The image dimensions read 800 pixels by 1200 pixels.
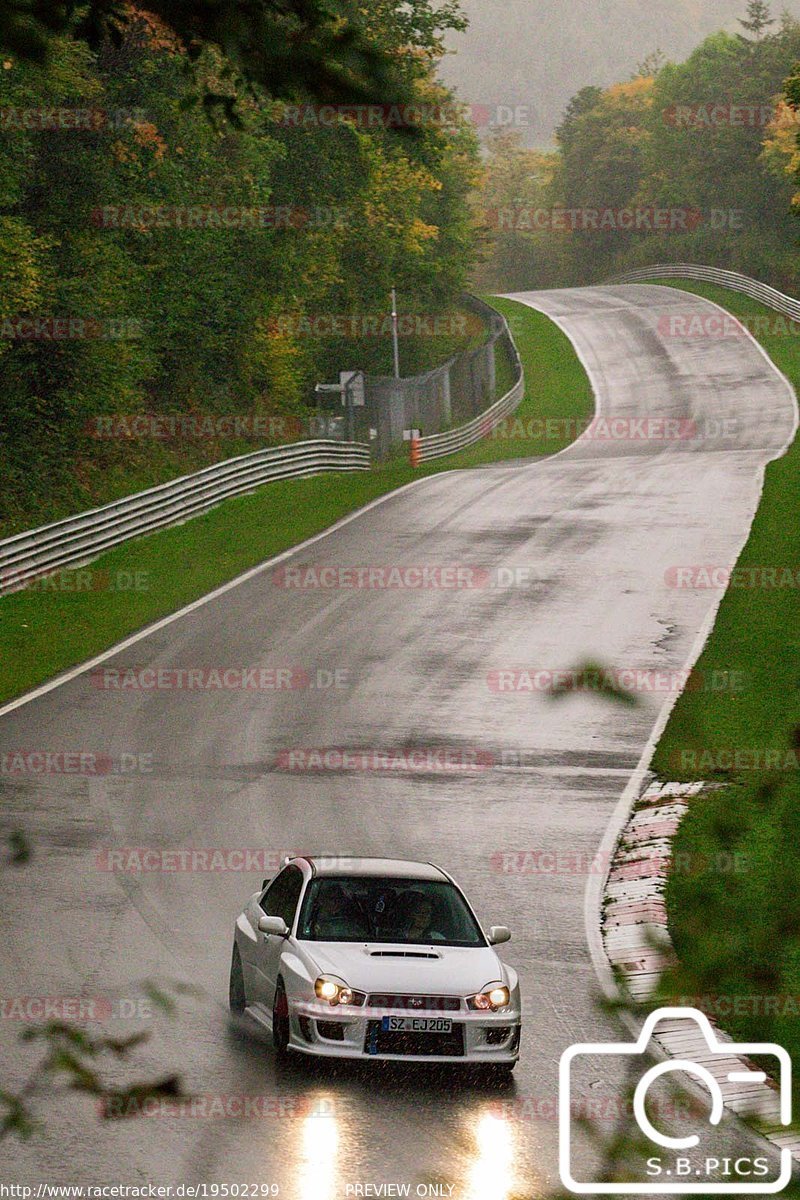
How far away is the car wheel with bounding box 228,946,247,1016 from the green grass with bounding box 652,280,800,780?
3.46m

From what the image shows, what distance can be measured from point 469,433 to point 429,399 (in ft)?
11.6

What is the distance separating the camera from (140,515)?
36625mm

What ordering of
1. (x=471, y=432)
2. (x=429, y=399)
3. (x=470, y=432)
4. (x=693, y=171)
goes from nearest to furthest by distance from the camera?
(x=470, y=432), (x=471, y=432), (x=429, y=399), (x=693, y=171)

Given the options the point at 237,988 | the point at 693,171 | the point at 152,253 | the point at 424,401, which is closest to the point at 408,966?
the point at 237,988

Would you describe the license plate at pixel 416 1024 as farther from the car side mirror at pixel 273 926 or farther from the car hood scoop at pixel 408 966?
the car side mirror at pixel 273 926

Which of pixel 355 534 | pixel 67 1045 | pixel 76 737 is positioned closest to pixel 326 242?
pixel 355 534

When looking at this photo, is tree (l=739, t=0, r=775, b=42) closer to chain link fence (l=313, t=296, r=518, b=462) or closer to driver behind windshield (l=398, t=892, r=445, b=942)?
chain link fence (l=313, t=296, r=518, b=462)

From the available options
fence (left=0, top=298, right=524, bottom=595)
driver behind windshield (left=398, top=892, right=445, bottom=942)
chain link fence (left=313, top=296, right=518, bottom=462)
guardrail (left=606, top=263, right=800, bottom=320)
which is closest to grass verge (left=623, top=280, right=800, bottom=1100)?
driver behind windshield (left=398, top=892, right=445, bottom=942)

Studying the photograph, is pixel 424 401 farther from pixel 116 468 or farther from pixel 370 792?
pixel 370 792

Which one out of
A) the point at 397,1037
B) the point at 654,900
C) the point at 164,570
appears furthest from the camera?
the point at 164,570

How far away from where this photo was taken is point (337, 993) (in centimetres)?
1062

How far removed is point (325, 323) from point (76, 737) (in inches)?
1780

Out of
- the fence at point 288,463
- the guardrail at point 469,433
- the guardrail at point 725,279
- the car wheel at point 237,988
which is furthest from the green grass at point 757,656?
the guardrail at point 725,279

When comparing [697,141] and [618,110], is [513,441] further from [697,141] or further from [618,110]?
[618,110]
